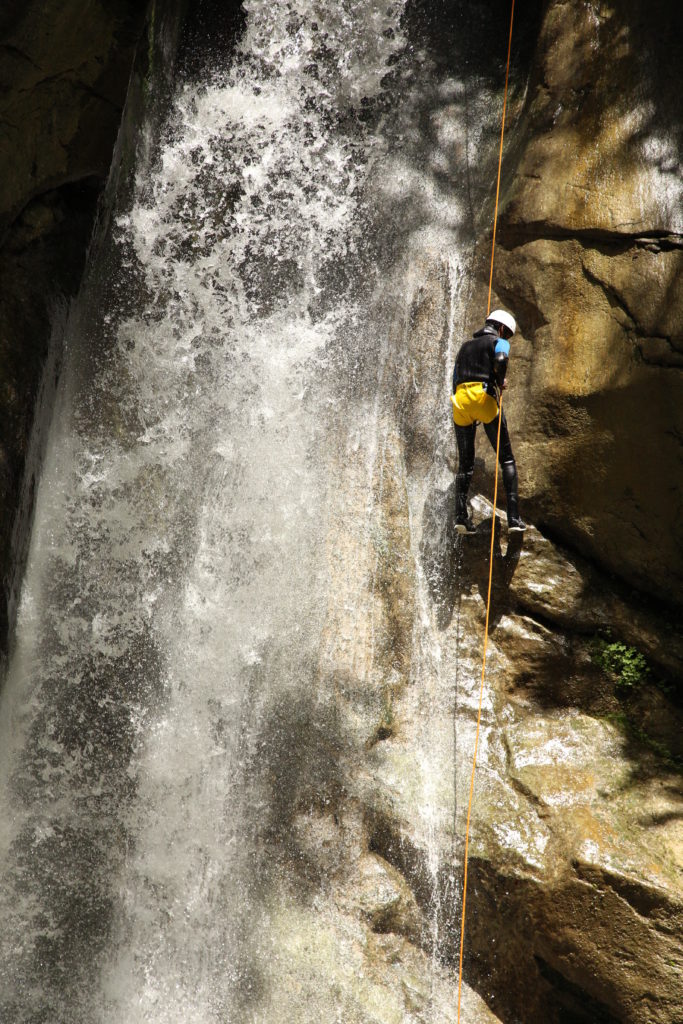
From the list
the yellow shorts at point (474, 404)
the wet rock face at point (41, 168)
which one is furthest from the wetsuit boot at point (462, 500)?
the wet rock face at point (41, 168)

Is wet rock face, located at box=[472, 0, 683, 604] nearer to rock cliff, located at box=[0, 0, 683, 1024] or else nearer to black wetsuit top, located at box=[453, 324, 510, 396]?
rock cliff, located at box=[0, 0, 683, 1024]

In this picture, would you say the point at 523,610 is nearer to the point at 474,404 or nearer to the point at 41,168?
the point at 474,404

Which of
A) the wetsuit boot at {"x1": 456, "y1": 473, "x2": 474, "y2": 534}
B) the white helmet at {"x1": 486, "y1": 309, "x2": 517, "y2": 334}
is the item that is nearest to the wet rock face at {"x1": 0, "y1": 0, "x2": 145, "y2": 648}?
the wetsuit boot at {"x1": 456, "y1": 473, "x2": 474, "y2": 534}

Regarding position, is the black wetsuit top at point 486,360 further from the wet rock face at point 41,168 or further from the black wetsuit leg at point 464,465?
the wet rock face at point 41,168

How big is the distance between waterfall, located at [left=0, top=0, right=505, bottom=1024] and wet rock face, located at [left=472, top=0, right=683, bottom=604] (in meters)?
1.28

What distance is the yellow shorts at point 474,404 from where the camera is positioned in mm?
5336

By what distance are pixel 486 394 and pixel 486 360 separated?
0.78 feet

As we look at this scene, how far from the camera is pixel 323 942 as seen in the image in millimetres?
5309

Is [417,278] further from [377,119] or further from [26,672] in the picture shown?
[26,672]

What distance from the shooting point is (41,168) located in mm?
6258

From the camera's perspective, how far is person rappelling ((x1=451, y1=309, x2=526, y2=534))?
17.5 feet

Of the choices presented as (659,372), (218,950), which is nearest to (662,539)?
(659,372)

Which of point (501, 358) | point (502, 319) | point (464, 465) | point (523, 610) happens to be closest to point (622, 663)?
point (523, 610)

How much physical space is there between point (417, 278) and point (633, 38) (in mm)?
2319
